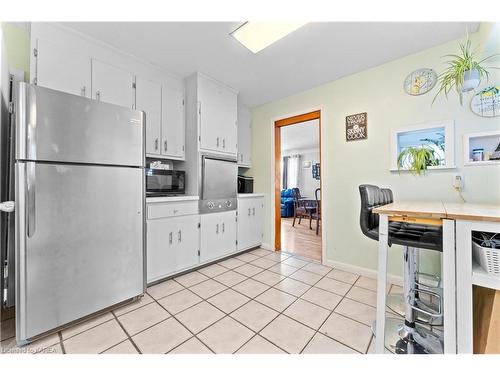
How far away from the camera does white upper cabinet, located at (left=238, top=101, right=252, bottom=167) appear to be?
332 centimetres

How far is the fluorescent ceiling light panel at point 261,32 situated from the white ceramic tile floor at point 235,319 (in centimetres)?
235

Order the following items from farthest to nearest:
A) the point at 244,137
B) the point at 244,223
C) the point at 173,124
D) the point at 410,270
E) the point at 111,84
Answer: the point at 244,137 → the point at 244,223 → the point at 173,124 → the point at 111,84 → the point at 410,270

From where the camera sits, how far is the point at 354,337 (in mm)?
1323

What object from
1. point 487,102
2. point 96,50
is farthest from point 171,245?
point 487,102

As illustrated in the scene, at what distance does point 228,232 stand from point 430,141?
97.9 inches

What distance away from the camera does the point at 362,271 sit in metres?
2.29

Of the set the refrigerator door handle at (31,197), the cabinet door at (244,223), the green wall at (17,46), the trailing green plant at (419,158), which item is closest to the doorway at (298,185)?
the cabinet door at (244,223)

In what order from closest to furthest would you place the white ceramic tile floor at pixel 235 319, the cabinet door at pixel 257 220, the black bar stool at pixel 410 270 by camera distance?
1. the black bar stool at pixel 410 270
2. the white ceramic tile floor at pixel 235 319
3. the cabinet door at pixel 257 220

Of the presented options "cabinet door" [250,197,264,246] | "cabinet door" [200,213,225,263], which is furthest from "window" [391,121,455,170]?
"cabinet door" [200,213,225,263]

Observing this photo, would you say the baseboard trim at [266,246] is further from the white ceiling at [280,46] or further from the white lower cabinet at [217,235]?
the white ceiling at [280,46]

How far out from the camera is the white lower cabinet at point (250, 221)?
9.70 ft

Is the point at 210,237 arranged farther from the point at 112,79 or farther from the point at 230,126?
the point at 112,79
